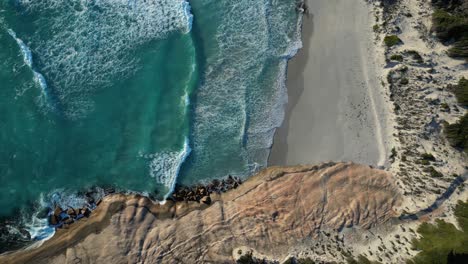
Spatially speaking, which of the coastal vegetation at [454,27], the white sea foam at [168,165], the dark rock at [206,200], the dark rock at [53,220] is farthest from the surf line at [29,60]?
the coastal vegetation at [454,27]

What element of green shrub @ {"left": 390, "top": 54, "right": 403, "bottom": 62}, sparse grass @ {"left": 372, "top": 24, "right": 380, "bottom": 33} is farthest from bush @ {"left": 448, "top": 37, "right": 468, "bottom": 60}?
sparse grass @ {"left": 372, "top": 24, "right": 380, "bottom": 33}

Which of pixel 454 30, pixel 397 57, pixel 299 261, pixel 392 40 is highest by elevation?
pixel 454 30

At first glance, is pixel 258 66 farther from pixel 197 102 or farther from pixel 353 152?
pixel 353 152

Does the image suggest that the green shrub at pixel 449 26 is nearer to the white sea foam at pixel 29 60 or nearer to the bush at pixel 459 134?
the bush at pixel 459 134

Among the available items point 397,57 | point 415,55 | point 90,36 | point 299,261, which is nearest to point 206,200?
point 299,261

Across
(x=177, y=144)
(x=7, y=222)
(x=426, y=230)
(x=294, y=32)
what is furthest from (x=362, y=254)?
(x=7, y=222)

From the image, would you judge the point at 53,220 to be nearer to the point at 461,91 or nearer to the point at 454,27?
the point at 461,91

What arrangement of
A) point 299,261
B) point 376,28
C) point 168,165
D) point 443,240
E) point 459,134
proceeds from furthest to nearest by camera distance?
point 376,28, point 168,165, point 459,134, point 299,261, point 443,240
